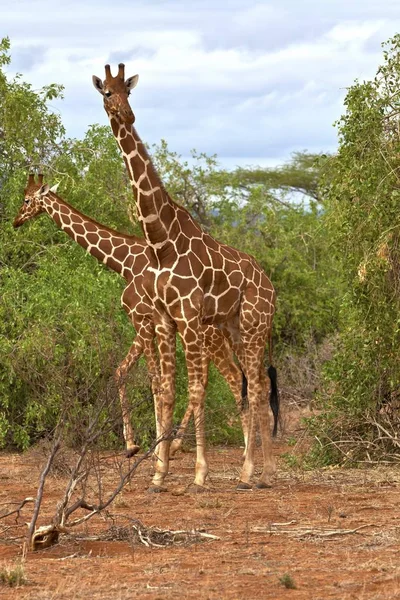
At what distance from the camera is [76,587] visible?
561 centimetres

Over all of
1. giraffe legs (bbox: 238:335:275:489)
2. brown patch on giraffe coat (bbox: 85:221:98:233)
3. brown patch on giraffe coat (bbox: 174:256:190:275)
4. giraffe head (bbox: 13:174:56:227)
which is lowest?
giraffe legs (bbox: 238:335:275:489)

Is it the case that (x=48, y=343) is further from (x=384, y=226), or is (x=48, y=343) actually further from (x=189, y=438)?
(x=384, y=226)

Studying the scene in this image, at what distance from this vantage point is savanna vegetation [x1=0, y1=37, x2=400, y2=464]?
10.6m

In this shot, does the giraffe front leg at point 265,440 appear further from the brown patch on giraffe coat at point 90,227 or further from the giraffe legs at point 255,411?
the brown patch on giraffe coat at point 90,227

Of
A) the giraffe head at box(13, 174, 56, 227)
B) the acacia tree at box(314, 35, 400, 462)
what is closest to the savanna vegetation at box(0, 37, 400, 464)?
the acacia tree at box(314, 35, 400, 462)

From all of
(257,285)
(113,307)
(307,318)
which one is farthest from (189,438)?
(307,318)

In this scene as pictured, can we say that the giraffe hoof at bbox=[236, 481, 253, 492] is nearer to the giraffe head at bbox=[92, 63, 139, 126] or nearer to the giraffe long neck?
the giraffe long neck

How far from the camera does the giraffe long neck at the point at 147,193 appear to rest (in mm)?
9945

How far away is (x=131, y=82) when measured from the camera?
9.74m

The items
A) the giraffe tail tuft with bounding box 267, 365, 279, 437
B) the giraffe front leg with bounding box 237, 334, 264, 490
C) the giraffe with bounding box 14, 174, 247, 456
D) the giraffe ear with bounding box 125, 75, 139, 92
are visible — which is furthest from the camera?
the giraffe with bounding box 14, 174, 247, 456

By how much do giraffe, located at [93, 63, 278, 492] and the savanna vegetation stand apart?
441 millimetres

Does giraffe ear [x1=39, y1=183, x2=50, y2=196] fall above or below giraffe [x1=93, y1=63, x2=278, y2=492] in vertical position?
above

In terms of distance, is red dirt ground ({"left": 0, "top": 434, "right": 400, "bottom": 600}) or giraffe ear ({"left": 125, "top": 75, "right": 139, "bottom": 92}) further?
giraffe ear ({"left": 125, "top": 75, "right": 139, "bottom": 92})

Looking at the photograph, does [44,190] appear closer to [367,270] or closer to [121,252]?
[121,252]
